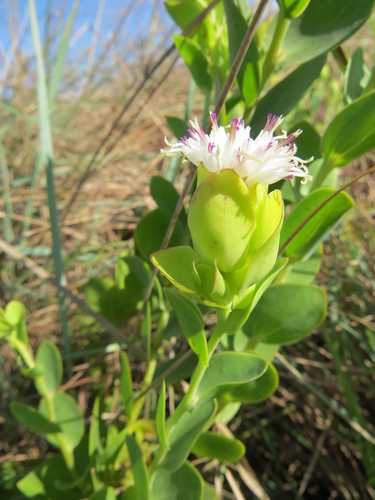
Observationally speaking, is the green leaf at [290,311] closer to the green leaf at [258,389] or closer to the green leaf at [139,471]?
the green leaf at [258,389]

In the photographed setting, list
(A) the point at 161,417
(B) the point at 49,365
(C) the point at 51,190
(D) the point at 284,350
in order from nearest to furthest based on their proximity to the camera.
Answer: (A) the point at 161,417, (B) the point at 49,365, (C) the point at 51,190, (D) the point at 284,350

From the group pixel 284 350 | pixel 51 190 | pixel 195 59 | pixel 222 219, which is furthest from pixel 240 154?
pixel 284 350

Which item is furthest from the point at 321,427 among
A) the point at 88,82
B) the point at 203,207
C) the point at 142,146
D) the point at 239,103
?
the point at 88,82

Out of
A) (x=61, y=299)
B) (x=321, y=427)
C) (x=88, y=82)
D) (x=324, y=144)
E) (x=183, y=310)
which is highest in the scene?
(x=88, y=82)

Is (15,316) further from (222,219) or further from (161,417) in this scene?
(222,219)

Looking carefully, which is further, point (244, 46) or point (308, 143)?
point (308, 143)

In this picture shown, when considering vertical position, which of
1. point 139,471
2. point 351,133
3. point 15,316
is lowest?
point 139,471

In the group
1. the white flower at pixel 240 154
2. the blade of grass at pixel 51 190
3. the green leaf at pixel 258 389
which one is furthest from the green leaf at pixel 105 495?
the white flower at pixel 240 154

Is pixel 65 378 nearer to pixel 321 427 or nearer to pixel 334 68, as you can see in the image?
pixel 321 427
